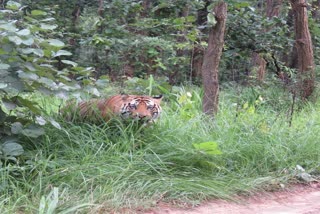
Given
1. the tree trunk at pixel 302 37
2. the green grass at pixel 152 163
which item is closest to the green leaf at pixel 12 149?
the green grass at pixel 152 163

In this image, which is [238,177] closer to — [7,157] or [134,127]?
[134,127]

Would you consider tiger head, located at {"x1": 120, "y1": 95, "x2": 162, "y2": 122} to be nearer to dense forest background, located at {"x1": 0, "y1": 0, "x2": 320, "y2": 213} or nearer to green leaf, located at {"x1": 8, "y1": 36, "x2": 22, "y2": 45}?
dense forest background, located at {"x1": 0, "y1": 0, "x2": 320, "y2": 213}

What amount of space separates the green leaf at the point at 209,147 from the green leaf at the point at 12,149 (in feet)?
6.02

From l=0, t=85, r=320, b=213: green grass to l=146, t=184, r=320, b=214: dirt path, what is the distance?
0.36 feet

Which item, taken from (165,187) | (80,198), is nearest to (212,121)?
(165,187)

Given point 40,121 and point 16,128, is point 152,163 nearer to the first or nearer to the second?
point 40,121

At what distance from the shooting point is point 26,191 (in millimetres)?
4289

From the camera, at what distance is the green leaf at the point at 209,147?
5.19 metres

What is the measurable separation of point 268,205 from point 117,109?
79.4 inches

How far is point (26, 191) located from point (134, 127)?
1.67m

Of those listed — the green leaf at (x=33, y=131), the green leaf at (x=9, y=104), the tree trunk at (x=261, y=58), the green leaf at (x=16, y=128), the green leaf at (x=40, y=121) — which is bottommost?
the tree trunk at (x=261, y=58)

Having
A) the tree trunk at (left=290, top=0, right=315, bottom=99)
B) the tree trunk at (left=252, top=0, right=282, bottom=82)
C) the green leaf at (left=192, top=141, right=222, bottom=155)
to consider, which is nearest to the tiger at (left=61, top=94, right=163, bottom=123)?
the green leaf at (left=192, top=141, right=222, bottom=155)

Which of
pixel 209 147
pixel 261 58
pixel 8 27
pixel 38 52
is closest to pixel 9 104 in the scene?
pixel 38 52

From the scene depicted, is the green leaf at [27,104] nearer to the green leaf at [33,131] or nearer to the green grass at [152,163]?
the green leaf at [33,131]
